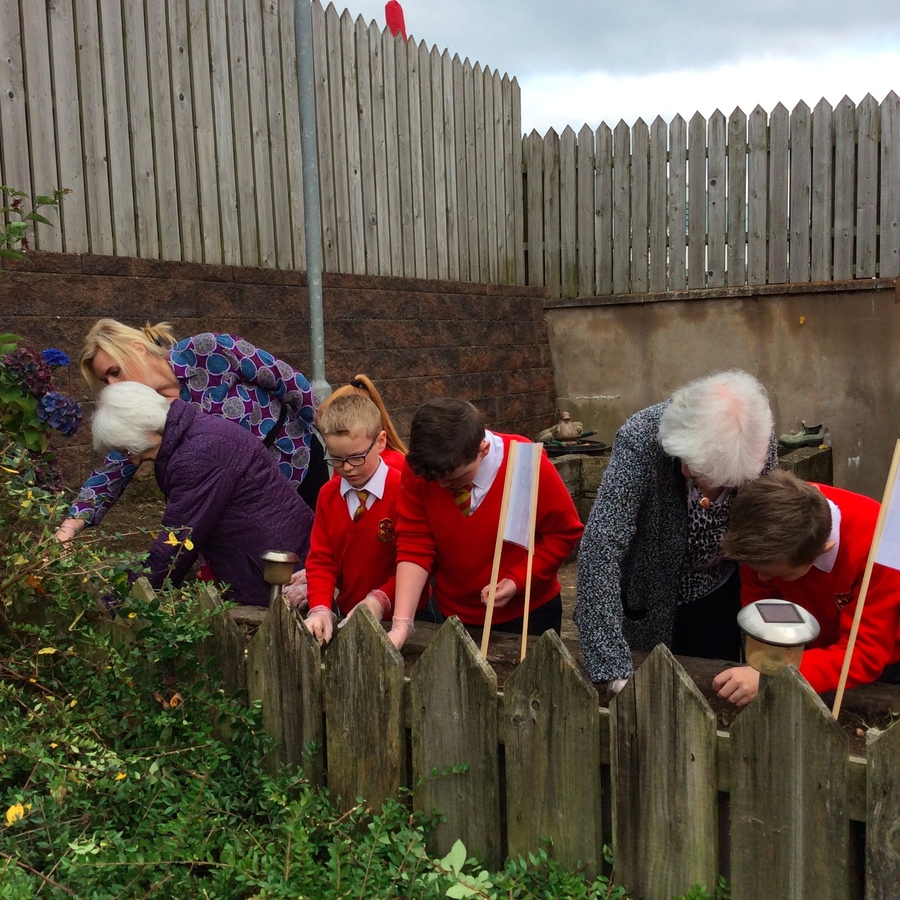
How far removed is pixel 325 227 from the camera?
601cm

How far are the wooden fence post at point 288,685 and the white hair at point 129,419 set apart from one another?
78cm

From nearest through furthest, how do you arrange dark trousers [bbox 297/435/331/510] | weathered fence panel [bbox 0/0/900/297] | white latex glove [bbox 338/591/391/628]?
white latex glove [bbox 338/591/391/628] → dark trousers [bbox 297/435/331/510] → weathered fence panel [bbox 0/0/900/297]

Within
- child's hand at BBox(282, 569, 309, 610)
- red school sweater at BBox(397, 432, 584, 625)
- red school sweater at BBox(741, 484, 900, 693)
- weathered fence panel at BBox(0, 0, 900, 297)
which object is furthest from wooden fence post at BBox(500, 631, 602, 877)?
weathered fence panel at BBox(0, 0, 900, 297)

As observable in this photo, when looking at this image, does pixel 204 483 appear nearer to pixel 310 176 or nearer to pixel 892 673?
pixel 892 673

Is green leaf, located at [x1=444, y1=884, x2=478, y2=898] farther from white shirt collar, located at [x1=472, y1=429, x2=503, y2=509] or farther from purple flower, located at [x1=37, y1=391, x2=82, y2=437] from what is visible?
purple flower, located at [x1=37, y1=391, x2=82, y2=437]

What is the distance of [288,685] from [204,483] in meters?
0.74

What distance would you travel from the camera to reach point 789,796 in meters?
1.69

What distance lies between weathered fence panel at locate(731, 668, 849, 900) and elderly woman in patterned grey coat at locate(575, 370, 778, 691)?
0.42 meters

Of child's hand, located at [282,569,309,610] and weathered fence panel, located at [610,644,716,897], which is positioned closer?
weathered fence panel, located at [610,644,716,897]

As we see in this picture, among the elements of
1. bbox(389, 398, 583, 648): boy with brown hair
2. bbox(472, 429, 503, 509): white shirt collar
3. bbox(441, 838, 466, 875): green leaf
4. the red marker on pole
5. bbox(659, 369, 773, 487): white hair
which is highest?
the red marker on pole

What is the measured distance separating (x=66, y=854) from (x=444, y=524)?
1225 millimetres

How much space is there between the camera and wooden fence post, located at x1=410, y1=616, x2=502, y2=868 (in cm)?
201

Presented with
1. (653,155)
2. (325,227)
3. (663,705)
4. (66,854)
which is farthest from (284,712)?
(653,155)

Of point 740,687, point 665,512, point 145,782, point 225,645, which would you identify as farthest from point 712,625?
point 145,782
